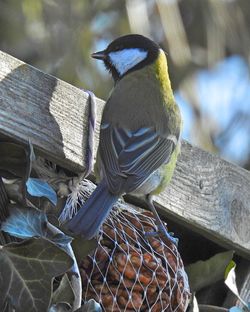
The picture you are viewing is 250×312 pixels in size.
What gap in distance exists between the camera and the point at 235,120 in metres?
4.33

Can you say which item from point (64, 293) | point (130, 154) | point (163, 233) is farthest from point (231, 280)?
point (64, 293)

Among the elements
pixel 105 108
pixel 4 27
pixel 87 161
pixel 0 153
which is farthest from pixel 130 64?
pixel 4 27

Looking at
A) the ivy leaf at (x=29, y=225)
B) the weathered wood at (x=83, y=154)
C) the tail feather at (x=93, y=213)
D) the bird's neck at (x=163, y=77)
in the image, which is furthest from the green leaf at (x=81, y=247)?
the bird's neck at (x=163, y=77)

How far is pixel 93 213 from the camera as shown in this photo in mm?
2246

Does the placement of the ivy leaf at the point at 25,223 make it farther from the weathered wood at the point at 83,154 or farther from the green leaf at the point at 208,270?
the green leaf at the point at 208,270

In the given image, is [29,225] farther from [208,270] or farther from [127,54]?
[127,54]

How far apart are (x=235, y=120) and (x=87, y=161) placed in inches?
79.7

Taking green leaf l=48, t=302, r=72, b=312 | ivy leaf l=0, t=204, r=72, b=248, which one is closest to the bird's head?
ivy leaf l=0, t=204, r=72, b=248

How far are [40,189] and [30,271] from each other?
22 centimetres

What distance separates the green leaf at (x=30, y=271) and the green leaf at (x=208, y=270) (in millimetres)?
641

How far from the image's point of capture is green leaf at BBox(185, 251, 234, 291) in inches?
101

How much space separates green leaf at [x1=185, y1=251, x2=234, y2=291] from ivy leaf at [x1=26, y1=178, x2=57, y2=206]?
1.86 ft

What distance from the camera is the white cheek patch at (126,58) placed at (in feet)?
9.32

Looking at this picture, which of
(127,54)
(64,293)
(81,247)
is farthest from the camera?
(127,54)
